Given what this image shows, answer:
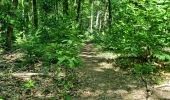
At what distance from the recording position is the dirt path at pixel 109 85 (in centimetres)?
1019

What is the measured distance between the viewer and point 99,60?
49.1 feet

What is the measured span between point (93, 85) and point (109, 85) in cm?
63

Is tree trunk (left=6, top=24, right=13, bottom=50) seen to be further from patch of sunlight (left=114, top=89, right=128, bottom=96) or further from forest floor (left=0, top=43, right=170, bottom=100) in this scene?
patch of sunlight (left=114, top=89, right=128, bottom=96)

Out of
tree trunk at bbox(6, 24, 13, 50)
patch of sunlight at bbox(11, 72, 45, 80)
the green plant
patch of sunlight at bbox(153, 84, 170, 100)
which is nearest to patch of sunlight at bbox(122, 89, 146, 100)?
patch of sunlight at bbox(153, 84, 170, 100)

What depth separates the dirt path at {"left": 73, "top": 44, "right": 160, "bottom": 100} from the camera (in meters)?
10.2

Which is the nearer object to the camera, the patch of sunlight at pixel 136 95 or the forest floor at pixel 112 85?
the patch of sunlight at pixel 136 95

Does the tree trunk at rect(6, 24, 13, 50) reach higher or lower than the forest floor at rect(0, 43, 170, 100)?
higher

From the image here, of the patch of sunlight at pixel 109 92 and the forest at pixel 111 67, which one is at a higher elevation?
the forest at pixel 111 67

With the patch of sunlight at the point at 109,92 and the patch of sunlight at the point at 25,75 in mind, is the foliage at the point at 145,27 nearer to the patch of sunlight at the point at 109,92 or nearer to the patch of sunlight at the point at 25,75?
the patch of sunlight at the point at 109,92

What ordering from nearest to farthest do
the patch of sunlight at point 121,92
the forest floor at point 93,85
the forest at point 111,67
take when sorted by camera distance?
1. the forest at point 111,67
2. the forest floor at point 93,85
3. the patch of sunlight at point 121,92

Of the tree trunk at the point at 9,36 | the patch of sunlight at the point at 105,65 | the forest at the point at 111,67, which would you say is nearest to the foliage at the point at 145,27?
the forest at the point at 111,67

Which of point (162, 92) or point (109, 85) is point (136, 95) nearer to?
point (162, 92)

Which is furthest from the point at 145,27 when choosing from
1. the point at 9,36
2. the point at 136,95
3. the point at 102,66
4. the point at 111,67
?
the point at 9,36

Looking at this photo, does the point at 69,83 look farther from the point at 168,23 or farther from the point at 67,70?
the point at 168,23
